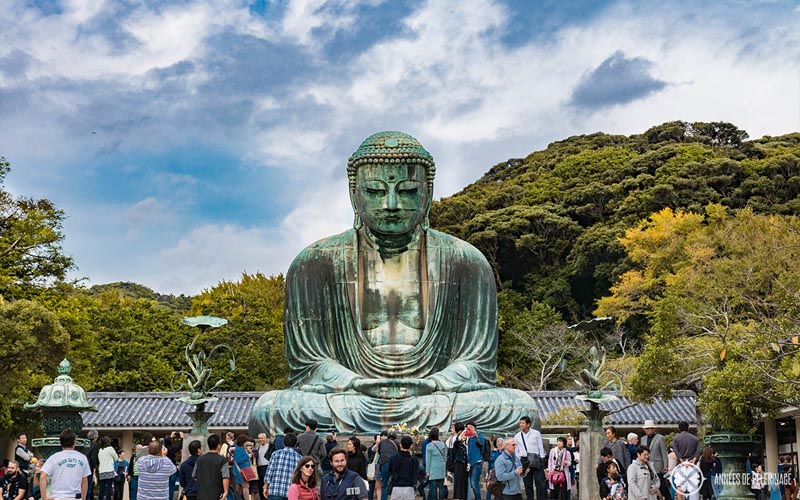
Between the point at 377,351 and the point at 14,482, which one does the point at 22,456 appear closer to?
the point at 14,482

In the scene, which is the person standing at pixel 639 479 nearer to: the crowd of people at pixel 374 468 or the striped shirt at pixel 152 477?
the crowd of people at pixel 374 468

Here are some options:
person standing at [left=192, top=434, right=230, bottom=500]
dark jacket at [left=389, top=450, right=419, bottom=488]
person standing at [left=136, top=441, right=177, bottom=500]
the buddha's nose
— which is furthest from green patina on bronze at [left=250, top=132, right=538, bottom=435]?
dark jacket at [left=389, top=450, right=419, bottom=488]

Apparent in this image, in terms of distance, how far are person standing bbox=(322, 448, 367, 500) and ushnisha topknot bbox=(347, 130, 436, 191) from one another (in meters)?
7.93

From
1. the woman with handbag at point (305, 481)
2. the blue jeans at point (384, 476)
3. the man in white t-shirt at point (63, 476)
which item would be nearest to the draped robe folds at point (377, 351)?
the blue jeans at point (384, 476)

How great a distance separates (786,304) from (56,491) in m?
11.0

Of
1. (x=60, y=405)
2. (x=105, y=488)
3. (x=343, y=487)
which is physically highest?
(x=60, y=405)

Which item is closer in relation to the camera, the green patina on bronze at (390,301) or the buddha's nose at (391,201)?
the green patina on bronze at (390,301)

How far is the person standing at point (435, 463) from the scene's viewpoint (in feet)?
40.2

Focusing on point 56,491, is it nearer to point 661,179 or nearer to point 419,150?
point 419,150

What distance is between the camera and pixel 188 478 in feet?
37.1

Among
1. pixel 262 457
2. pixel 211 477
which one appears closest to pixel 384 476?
pixel 211 477

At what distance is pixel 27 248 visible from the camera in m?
28.7

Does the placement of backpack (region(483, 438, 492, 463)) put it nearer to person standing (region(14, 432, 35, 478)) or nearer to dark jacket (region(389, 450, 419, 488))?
dark jacket (region(389, 450, 419, 488))

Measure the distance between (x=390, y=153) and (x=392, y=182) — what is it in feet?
1.32
